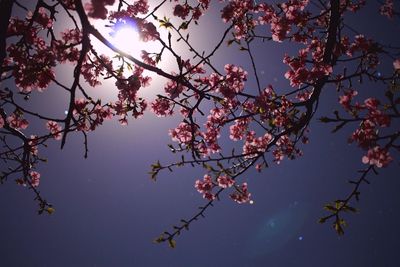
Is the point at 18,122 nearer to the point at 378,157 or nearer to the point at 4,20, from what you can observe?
the point at 4,20

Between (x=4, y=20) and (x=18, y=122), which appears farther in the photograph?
(x=18, y=122)

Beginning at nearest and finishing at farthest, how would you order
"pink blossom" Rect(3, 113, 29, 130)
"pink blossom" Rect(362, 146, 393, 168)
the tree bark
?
"pink blossom" Rect(362, 146, 393, 168), the tree bark, "pink blossom" Rect(3, 113, 29, 130)

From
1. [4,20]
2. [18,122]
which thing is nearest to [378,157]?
[4,20]

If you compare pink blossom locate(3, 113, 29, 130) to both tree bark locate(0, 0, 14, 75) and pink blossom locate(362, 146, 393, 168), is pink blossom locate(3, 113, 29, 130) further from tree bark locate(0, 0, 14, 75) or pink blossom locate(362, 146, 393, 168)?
pink blossom locate(362, 146, 393, 168)

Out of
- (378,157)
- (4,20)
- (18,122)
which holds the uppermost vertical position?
(18,122)

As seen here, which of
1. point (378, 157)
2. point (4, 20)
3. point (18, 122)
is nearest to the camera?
point (378, 157)

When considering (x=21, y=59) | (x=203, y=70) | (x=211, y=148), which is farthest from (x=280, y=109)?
(x=21, y=59)

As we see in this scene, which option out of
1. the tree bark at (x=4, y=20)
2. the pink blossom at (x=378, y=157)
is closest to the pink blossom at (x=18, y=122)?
the tree bark at (x=4, y=20)

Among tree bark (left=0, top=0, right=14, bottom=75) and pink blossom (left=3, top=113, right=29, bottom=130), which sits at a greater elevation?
pink blossom (left=3, top=113, right=29, bottom=130)

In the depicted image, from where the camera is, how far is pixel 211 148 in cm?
771

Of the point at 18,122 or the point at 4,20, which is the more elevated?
the point at 18,122

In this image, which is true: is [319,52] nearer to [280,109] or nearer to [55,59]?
[280,109]

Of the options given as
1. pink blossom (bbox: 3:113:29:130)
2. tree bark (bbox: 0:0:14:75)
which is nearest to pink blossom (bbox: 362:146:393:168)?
tree bark (bbox: 0:0:14:75)

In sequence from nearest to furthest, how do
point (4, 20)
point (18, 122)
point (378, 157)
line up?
1. point (378, 157)
2. point (4, 20)
3. point (18, 122)
